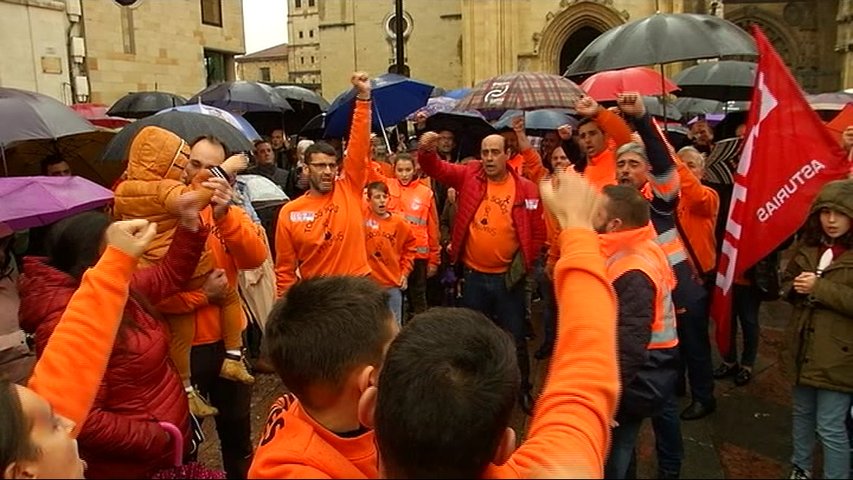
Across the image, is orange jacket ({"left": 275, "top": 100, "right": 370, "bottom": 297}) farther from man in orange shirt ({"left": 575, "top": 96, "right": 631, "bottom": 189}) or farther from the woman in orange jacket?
the woman in orange jacket

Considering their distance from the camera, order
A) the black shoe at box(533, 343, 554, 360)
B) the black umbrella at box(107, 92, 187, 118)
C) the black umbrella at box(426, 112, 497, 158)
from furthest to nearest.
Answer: the black umbrella at box(107, 92, 187, 118) → the black umbrella at box(426, 112, 497, 158) → the black shoe at box(533, 343, 554, 360)

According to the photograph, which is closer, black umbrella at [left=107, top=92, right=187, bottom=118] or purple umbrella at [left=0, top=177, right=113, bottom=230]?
purple umbrella at [left=0, top=177, right=113, bottom=230]

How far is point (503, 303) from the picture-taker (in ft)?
17.4

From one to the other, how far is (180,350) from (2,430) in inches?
75.9

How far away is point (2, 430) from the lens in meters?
1.52

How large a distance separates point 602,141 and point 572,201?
12.6 feet

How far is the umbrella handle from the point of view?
265 centimetres

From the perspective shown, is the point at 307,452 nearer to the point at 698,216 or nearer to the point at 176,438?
the point at 176,438

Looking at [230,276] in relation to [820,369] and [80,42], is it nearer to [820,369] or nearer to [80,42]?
[820,369]

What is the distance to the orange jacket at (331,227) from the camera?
4.49 meters

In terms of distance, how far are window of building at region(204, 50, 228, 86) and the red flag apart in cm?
1762

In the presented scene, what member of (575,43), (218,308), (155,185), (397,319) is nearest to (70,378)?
(155,185)

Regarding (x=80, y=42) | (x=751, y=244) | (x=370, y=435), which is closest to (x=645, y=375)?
(x=751, y=244)

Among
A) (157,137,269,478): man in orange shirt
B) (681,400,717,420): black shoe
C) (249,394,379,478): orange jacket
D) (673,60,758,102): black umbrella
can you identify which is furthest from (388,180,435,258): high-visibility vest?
(249,394,379,478): orange jacket
